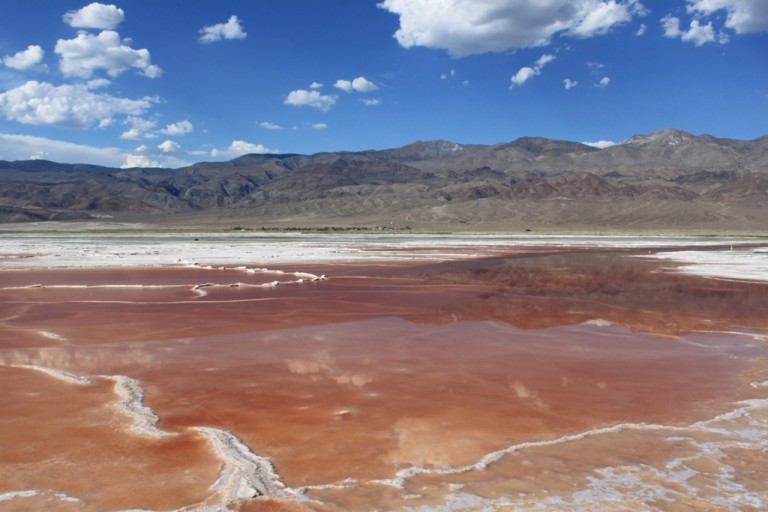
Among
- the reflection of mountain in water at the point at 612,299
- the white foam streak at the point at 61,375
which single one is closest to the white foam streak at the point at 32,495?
the white foam streak at the point at 61,375

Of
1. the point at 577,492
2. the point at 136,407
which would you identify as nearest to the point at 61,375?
the point at 136,407

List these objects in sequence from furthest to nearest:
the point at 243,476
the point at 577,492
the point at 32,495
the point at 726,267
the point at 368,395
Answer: the point at 726,267, the point at 368,395, the point at 243,476, the point at 577,492, the point at 32,495

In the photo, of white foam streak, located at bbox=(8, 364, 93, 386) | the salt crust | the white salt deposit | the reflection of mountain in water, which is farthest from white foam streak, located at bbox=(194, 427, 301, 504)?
the white salt deposit

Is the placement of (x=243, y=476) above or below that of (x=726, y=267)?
below

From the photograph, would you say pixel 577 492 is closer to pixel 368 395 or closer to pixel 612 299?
pixel 368 395

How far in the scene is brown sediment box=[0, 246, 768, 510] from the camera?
602cm

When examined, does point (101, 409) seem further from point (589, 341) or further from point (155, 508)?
point (589, 341)

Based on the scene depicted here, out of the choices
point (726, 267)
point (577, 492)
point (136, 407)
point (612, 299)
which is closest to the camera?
point (577, 492)

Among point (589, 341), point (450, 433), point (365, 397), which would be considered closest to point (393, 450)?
point (450, 433)

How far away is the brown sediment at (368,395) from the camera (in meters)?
6.02

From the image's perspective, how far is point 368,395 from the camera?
29.1 feet

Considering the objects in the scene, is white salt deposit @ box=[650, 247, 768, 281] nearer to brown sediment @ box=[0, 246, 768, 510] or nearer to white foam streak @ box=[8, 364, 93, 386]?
brown sediment @ box=[0, 246, 768, 510]

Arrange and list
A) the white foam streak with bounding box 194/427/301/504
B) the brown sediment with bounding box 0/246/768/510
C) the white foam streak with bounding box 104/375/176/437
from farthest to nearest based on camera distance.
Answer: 1. the white foam streak with bounding box 104/375/176/437
2. the brown sediment with bounding box 0/246/768/510
3. the white foam streak with bounding box 194/427/301/504

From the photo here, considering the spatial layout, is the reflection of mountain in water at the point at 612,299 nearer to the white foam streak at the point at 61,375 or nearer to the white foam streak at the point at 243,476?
the white foam streak at the point at 61,375
